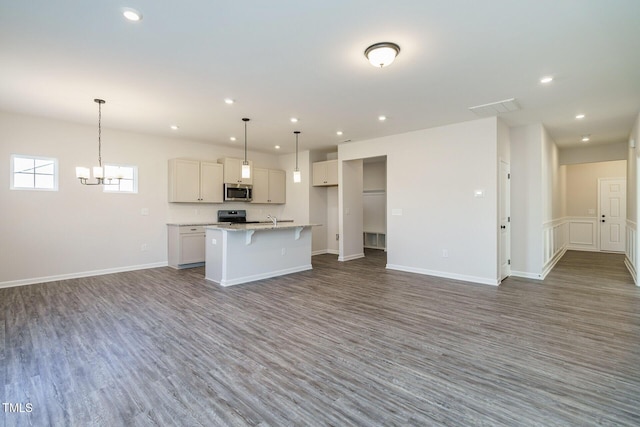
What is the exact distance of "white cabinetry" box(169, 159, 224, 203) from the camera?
21.2ft

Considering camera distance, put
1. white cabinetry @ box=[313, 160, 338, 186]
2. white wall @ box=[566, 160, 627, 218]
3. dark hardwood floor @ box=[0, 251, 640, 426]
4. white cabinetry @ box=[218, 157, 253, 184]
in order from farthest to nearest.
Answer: white wall @ box=[566, 160, 627, 218] → white cabinetry @ box=[313, 160, 338, 186] → white cabinetry @ box=[218, 157, 253, 184] → dark hardwood floor @ box=[0, 251, 640, 426]

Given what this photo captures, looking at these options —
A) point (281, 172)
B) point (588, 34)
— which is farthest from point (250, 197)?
point (588, 34)

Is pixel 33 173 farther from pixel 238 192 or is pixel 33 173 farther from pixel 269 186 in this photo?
pixel 269 186

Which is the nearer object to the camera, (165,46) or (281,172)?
(165,46)

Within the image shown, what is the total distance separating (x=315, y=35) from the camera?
2.65m

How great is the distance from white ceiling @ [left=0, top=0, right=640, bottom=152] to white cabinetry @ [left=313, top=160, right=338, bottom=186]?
98.6 inches

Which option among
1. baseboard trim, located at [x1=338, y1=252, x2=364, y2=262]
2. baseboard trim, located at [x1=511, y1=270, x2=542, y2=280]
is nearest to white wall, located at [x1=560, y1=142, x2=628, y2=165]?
baseboard trim, located at [x1=511, y1=270, x2=542, y2=280]

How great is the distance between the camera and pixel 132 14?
2350mm

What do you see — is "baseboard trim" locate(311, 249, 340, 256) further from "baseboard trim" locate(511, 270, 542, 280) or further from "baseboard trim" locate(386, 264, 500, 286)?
"baseboard trim" locate(511, 270, 542, 280)

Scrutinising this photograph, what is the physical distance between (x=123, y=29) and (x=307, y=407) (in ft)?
10.6

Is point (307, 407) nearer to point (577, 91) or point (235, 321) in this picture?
point (235, 321)

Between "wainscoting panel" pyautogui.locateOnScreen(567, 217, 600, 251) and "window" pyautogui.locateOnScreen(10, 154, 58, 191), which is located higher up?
"window" pyautogui.locateOnScreen(10, 154, 58, 191)

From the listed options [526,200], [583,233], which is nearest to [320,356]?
[526,200]

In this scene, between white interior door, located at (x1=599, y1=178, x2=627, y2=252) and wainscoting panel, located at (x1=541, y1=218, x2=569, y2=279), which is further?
white interior door, located at (x1=599, y1=178, x2=627, y2=252)
